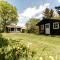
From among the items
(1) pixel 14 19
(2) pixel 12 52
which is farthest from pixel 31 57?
(1) pixel 14 19

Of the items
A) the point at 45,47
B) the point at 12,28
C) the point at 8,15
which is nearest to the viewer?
the point at 45,47

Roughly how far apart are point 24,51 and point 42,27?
30562 mm

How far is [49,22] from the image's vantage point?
3297 centimetres

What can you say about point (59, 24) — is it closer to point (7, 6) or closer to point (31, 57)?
point (31, 57)

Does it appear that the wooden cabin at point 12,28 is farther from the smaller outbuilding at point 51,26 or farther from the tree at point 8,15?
the smaller outbuilding at point 51,26

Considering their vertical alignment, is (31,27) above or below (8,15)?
below

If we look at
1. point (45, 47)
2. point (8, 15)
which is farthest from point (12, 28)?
point (45, 47)

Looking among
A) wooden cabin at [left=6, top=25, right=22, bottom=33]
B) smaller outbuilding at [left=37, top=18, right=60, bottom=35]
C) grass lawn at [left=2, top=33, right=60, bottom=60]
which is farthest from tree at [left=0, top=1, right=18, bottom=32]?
grass lawn at [left=2, top=33, right=60, bottom=60]

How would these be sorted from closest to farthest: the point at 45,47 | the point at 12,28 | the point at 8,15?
the point at 45,47 → the point at 8,15 → the point at 12,28

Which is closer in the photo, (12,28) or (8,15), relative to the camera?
(8,15)

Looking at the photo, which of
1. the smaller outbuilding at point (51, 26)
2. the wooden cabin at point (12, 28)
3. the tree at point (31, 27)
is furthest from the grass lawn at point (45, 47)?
the wooden cabin at point (12, 28)

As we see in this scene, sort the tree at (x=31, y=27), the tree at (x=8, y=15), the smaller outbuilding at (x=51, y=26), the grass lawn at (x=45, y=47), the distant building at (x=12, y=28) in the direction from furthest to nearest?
the distant building at (x=12, y=28) → the tree at (x=8, y=15) → the smaller outbuilding at (x=51, y=26) → the tree at (x=31, y=27) → the grass lawn at (x=45, y=47)

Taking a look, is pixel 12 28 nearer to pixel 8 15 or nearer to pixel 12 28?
pixel 12 28

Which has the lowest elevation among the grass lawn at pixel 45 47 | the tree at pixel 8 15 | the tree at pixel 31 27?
the grass lawn at pixel 45 47
